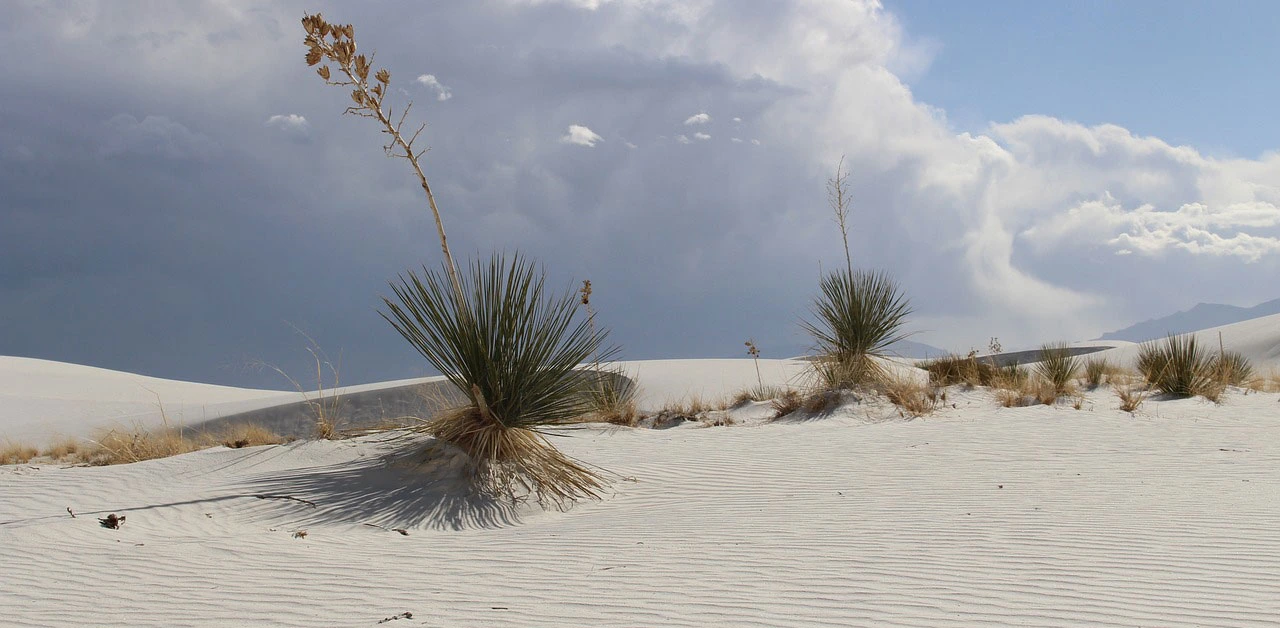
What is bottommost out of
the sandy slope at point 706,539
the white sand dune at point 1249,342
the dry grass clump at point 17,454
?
the sandy slope at point 706,539

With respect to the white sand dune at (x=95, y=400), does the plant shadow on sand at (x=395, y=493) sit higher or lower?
lower

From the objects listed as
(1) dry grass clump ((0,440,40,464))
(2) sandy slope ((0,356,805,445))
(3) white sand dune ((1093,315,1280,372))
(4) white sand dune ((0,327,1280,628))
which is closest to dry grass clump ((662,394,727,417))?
(2) sandy slope ((0,356,805,445))

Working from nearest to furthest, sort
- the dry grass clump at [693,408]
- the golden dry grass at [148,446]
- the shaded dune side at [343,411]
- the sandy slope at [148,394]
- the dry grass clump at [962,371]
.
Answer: the golden dry grass at [148,446], the dry grass clump at [693,408], the dry grass clump at [962,371], the sandy slope at [148,394], the shaded dune side at [343,411]

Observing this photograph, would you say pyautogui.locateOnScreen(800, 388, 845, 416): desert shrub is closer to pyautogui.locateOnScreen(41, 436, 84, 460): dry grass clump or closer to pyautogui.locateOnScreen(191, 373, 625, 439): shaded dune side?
pyautogui.locateOnScreen(191, 373, 625, 439): shaded dune side

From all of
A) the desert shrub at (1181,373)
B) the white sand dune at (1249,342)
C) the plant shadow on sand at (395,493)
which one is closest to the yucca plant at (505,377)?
the plant shadow on sand at (395,493)

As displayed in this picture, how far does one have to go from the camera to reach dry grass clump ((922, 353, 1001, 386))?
41.1 feet

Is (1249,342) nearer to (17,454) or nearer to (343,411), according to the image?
(343,411)

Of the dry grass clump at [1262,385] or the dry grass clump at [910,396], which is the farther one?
the dry grass clump at [1262,385]

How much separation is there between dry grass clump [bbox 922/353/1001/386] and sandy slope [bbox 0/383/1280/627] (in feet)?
13.3

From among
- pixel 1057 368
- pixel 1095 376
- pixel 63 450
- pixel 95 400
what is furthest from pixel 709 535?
pixel 95 400

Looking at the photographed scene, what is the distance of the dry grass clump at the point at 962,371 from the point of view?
12540mm

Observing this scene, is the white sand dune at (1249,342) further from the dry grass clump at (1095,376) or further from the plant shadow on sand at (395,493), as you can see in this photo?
the plant shadow on sand at (395,493)

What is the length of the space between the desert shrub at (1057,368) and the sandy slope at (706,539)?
9.86ft

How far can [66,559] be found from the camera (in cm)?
459
